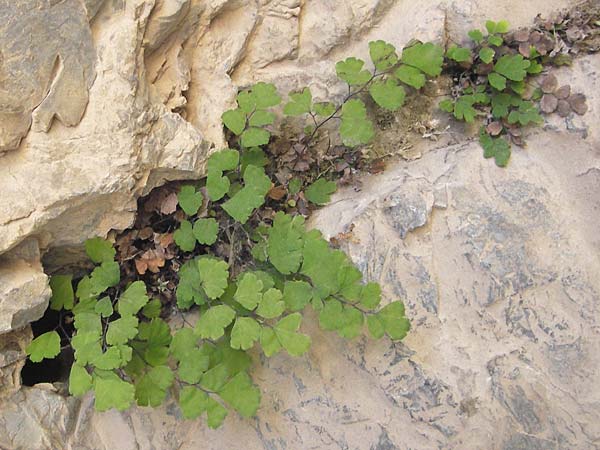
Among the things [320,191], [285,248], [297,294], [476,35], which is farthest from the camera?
[320,191]

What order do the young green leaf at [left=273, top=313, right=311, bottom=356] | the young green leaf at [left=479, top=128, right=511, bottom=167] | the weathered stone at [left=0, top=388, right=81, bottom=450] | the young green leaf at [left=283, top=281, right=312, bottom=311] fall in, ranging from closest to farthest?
the young green leaf at [left=273, top=313, right=311, bottom=356] → the young green leaf at [left=283, top=281, right=312, bottom=311] → the weathered stone at [left=0, top=388, right=81, bottom=450] → the young green leaf at [left=479, top=128, right=511, bottom=167]

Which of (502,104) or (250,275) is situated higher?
(250,275)

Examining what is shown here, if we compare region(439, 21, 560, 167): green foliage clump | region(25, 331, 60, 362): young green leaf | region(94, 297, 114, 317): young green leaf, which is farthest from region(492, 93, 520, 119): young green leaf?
region(25, 331, 60, 362): young green leaf

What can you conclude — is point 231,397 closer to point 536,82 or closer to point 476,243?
point 476,243

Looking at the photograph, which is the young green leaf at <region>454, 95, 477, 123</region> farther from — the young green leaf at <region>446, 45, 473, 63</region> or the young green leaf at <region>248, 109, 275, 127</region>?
the young green leaf at <region>248, 109, 275, 127</region>

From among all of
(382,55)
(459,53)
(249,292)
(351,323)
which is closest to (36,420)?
(249,292)

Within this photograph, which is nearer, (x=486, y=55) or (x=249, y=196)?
(x=249, y=196)

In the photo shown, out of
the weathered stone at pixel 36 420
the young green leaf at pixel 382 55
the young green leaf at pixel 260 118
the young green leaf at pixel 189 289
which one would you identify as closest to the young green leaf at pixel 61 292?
the weathered stone at pixel 36 420

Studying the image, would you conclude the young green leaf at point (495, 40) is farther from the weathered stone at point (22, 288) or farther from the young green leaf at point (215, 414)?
the weathered stone at point (22, 288)

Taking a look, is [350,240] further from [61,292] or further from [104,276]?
[61,292]
